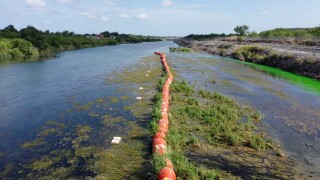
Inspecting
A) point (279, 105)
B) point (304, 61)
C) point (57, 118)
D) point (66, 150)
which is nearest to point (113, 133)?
point (66, 150)

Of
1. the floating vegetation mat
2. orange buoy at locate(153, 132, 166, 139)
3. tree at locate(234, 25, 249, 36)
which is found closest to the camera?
the floating vegetation mat

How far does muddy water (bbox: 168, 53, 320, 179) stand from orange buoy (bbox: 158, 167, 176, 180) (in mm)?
4053

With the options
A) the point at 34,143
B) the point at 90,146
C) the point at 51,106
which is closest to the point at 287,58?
the point at 51,106

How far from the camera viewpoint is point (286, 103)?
19.3 metres

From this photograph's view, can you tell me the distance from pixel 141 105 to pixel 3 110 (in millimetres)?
7127

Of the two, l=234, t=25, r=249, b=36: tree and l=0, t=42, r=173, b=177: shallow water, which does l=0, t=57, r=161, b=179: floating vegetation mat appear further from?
l=234, t=25, r=249, b=36: tree

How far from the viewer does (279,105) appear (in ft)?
61.3

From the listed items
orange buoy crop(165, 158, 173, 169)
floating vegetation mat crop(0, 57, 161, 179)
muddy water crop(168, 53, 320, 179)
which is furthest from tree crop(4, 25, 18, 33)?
orange buoy crop(165, 158, 173, 169)

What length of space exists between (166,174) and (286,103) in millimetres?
13118

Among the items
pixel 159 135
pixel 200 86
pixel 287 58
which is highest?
pixel 287 58

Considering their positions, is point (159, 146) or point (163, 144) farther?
point (163, 144)

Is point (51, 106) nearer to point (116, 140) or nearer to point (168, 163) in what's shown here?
point (116, 140)

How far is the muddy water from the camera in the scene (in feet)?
38.0

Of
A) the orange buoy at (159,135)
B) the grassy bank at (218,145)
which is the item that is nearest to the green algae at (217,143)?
the grassy bank at (218,145)
